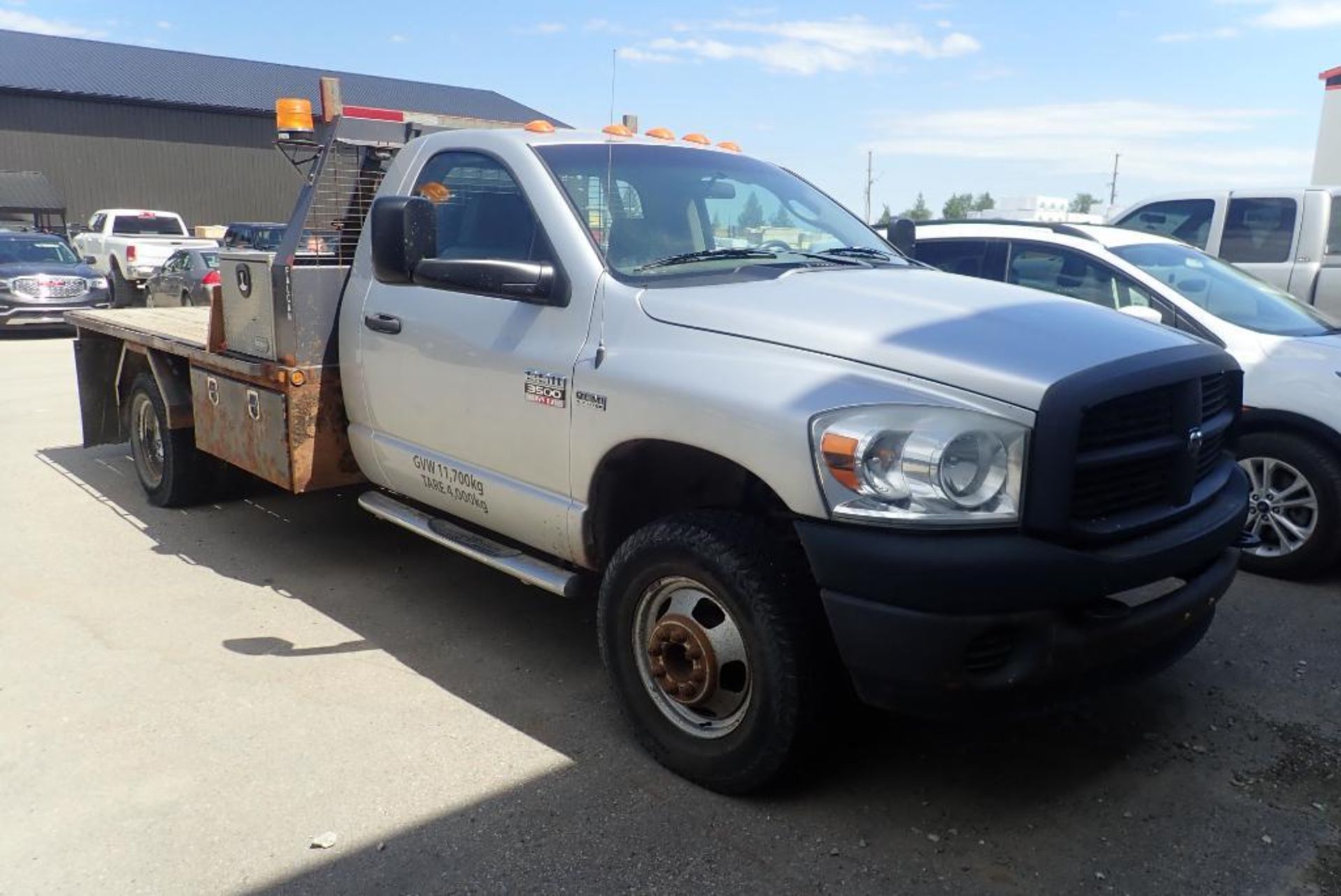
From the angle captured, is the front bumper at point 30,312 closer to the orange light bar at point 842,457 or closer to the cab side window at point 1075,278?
the cab side window at point 1075,278

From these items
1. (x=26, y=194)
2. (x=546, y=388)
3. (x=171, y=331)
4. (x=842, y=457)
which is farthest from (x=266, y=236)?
(x=26, y=194)

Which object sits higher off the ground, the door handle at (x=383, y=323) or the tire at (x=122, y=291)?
the door handle at (x=383, y=323)

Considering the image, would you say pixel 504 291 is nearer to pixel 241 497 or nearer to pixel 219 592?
pixel 219 592

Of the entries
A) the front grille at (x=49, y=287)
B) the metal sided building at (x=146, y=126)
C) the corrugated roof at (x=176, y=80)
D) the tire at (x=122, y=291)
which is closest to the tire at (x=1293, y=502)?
the front grille at (x=49, y=287)

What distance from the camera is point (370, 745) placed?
363 centimetres

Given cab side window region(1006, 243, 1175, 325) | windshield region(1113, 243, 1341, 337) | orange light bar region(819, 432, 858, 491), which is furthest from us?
cab side window region(1006, 243, 1175, 325)

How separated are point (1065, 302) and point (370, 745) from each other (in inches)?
112

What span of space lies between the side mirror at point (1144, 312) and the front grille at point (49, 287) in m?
16.5

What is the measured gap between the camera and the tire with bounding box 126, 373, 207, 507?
6.27 metres

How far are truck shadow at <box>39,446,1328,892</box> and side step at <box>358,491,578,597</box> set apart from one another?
1.48ft

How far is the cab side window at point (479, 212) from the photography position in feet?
13.1

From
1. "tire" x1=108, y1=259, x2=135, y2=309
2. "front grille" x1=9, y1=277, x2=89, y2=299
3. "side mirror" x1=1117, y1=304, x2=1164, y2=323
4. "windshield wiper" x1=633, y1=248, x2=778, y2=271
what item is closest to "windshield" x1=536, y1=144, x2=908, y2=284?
"windshield wiper" x1=633, y1=248, x2=778, y2=271

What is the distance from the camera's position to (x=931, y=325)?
3.16m

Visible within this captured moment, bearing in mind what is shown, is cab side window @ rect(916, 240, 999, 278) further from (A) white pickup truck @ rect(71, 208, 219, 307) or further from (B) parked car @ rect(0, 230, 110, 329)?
(A) white pickup truck @ rect(71, 208, 219, 307)
